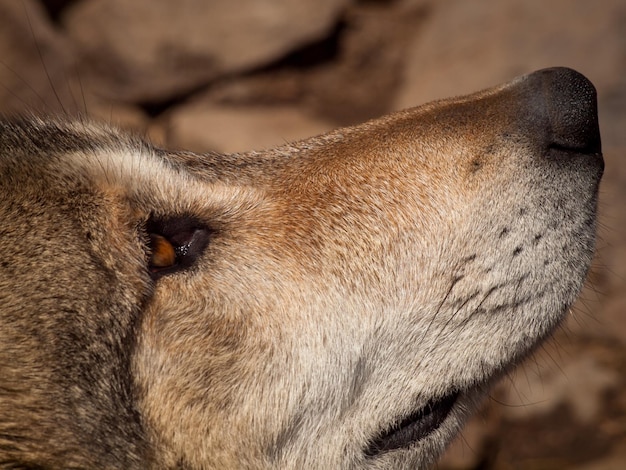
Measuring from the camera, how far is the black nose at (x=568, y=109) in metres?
2.64

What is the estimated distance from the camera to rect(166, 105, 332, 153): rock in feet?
21.6

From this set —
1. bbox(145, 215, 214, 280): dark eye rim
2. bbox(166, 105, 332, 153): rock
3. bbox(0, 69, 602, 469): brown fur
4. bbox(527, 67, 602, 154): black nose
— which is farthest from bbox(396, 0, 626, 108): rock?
bbox(145, 215, 214, 280): dark eye rim

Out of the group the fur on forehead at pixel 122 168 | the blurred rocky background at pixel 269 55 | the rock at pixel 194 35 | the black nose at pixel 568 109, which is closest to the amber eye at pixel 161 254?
the fur on forehead at pixel 122 168

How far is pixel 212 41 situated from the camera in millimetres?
7004

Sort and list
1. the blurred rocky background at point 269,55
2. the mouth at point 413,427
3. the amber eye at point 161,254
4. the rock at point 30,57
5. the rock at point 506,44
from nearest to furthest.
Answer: the amber eye at point 161,254, the mouth at point 413,427, the rock at point 506,44, the blurred rocky background at point 269,55, the rock at point 30,57

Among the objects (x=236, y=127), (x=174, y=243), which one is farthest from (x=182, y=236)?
(x=236, y=127)

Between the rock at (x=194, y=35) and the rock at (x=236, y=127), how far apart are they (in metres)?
0.34

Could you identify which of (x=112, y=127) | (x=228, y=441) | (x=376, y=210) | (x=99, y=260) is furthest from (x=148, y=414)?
(x=112, y=127)

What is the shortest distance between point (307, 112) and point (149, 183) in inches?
180

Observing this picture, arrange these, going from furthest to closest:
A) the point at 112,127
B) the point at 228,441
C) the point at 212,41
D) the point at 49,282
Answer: the point at 212,41
the point at 112,127
the point at 228,441
the point at 49,282

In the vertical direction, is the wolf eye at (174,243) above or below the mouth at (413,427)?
above

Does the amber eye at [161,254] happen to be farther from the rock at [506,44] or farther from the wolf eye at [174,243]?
the rock at [506,44]

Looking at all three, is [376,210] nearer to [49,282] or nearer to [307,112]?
[49,282]

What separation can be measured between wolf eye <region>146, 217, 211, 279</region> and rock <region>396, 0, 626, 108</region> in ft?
12.8
